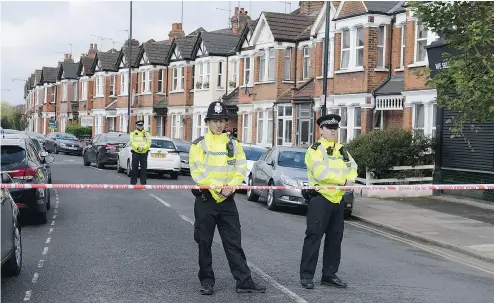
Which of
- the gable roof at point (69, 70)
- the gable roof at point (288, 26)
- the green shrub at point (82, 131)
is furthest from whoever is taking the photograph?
the gable roof at point (69, 70)

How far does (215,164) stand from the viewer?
27.1ft

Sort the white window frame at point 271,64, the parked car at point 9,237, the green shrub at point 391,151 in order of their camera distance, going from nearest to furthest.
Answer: the parked car at point 9,237 → the green shrub at point 391,151 → the white window frame at point 271,64

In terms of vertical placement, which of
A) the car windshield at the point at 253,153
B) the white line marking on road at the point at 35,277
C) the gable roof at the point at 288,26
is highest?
the gable roof at the point at 288,26

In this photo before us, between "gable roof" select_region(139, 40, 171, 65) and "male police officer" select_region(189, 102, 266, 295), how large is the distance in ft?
161

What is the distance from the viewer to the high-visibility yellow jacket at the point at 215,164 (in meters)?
8.23

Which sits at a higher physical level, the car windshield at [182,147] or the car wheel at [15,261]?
the car windshield at [182,147]

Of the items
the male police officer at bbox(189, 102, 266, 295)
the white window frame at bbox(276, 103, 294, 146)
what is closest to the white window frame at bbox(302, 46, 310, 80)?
the white window frame at bbox(276, 103, 294, 146)

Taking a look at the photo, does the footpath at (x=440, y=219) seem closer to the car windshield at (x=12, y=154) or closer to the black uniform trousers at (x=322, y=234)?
the black uniform trousers at (x=322, y=234)

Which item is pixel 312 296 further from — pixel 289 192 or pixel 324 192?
pixel 289 192

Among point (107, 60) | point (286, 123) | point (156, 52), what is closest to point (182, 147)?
point (286, 123)

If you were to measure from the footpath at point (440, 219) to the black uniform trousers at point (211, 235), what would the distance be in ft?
17.9

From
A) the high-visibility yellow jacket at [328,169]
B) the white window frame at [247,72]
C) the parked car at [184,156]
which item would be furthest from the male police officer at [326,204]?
the white window frame at [247,72]

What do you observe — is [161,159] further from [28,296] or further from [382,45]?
[28,296]

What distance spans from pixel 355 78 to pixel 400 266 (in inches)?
827
